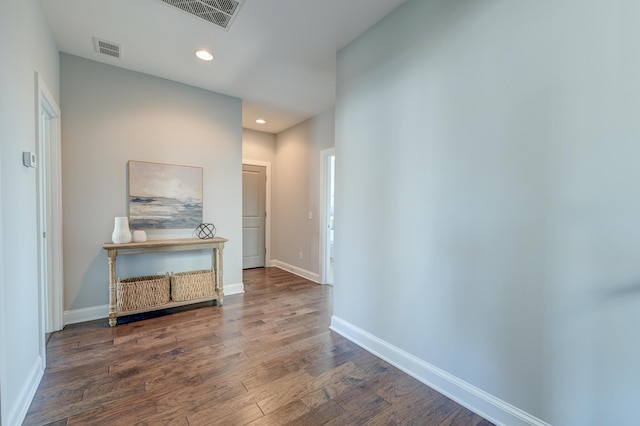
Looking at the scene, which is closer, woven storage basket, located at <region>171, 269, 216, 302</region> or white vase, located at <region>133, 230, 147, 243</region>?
white vase, located at <region>133, 230, 147, 243</region>

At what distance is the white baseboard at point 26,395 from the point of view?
4.78 feet

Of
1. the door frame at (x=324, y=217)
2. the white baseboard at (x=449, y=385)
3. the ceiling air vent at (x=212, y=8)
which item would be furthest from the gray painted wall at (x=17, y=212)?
the door frame at (x=324, y=217)

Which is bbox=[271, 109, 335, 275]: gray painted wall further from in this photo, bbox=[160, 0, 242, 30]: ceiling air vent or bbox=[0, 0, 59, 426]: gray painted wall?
bbox=[0, 0, 59, 426]: gray painted wall

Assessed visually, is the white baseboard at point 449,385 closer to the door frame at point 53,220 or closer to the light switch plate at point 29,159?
the light switch plate at point 29,159

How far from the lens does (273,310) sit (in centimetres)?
326

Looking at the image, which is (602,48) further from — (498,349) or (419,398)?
(419,398)

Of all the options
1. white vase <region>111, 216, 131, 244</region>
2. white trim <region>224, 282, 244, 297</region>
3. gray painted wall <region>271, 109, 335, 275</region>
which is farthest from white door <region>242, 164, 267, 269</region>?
white vase <region>111, 216, 131, 244</region>

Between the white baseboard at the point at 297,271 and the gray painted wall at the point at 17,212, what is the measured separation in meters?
3.29

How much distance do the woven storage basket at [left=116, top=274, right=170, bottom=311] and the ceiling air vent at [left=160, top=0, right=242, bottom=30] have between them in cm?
264

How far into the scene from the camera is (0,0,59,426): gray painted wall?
1.40 meters

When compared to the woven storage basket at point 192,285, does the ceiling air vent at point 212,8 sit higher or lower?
higher

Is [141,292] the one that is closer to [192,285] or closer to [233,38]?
[192,285]

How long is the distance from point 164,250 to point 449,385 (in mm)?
2989

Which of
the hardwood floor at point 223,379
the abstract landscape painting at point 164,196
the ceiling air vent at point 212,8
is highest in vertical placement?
the ceiling air vent at point 212,8
